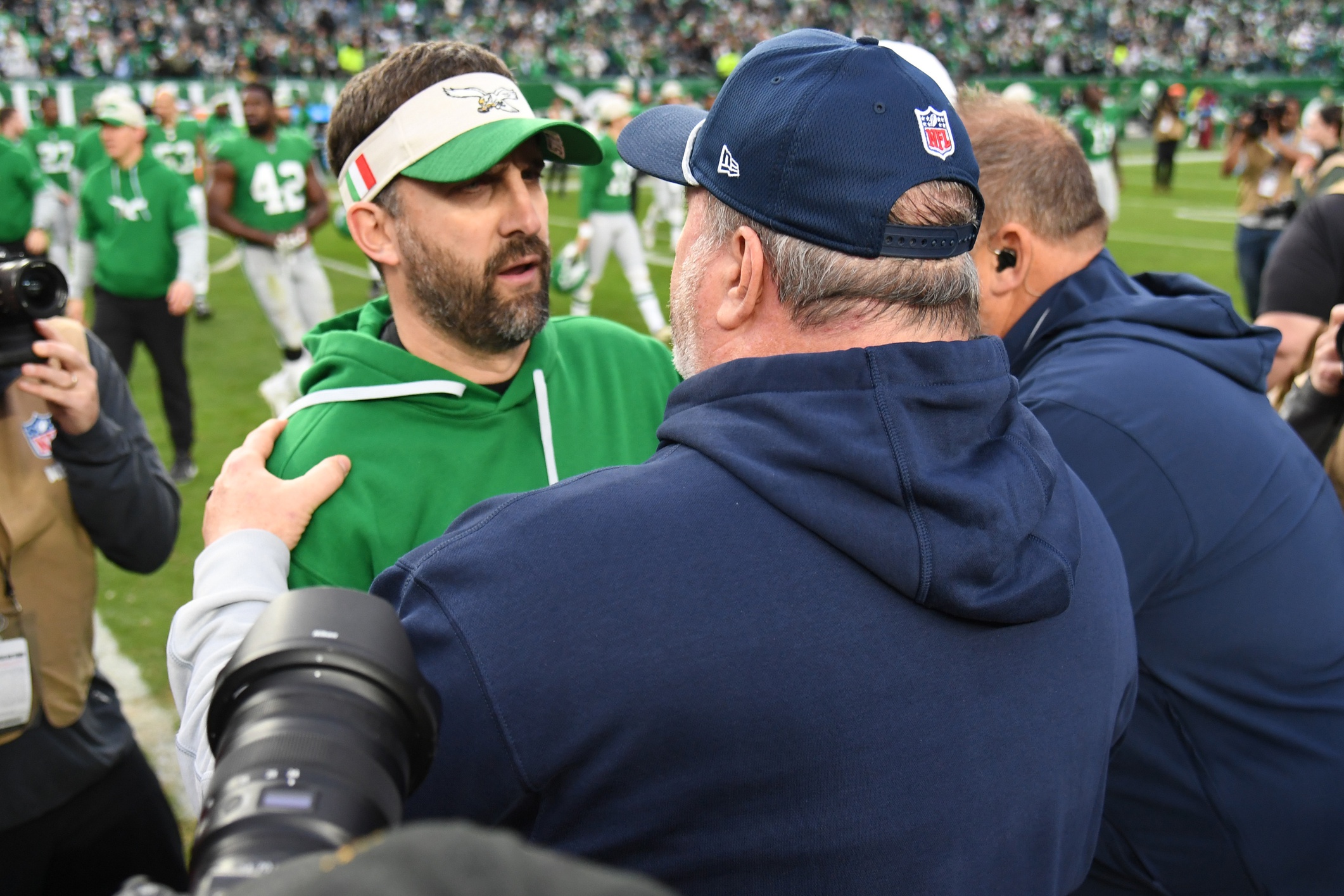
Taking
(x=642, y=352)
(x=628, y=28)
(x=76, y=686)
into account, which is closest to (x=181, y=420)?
(x=76, y=686)

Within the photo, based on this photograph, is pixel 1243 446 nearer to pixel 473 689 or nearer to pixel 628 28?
pixel 473 689

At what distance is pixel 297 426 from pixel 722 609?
1.12 meters

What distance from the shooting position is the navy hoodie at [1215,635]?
204 cm

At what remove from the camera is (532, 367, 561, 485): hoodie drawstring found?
6.82ft

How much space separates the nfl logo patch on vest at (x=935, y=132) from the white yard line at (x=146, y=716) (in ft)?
11.0

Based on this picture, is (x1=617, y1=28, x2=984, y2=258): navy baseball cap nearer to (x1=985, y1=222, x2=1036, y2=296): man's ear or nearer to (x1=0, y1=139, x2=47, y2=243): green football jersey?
(x1=985, y1=222, x2=1036, y2=296): man's ear

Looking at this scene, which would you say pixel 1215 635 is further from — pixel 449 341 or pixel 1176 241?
pixel 1176 241

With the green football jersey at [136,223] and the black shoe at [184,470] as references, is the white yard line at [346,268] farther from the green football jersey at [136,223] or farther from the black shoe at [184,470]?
the black shoe at [184,470]

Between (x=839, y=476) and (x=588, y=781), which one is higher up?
(x=839, y=476)

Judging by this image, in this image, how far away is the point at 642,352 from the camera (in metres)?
2.33

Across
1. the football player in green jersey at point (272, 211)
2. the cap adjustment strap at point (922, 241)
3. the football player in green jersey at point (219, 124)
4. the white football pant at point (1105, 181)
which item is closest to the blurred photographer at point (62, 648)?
the cap adjustment strap at point (922, 241)

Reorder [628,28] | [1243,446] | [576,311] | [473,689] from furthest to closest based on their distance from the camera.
Answer: 1. [628,28]
2. [576,311]
3. [1243,446]
4. [473,689]

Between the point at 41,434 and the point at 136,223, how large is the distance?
5.56 m

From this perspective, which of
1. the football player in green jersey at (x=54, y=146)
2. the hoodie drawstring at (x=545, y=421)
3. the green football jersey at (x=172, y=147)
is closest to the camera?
the hoodie drawstring at (x=545, y=421)
